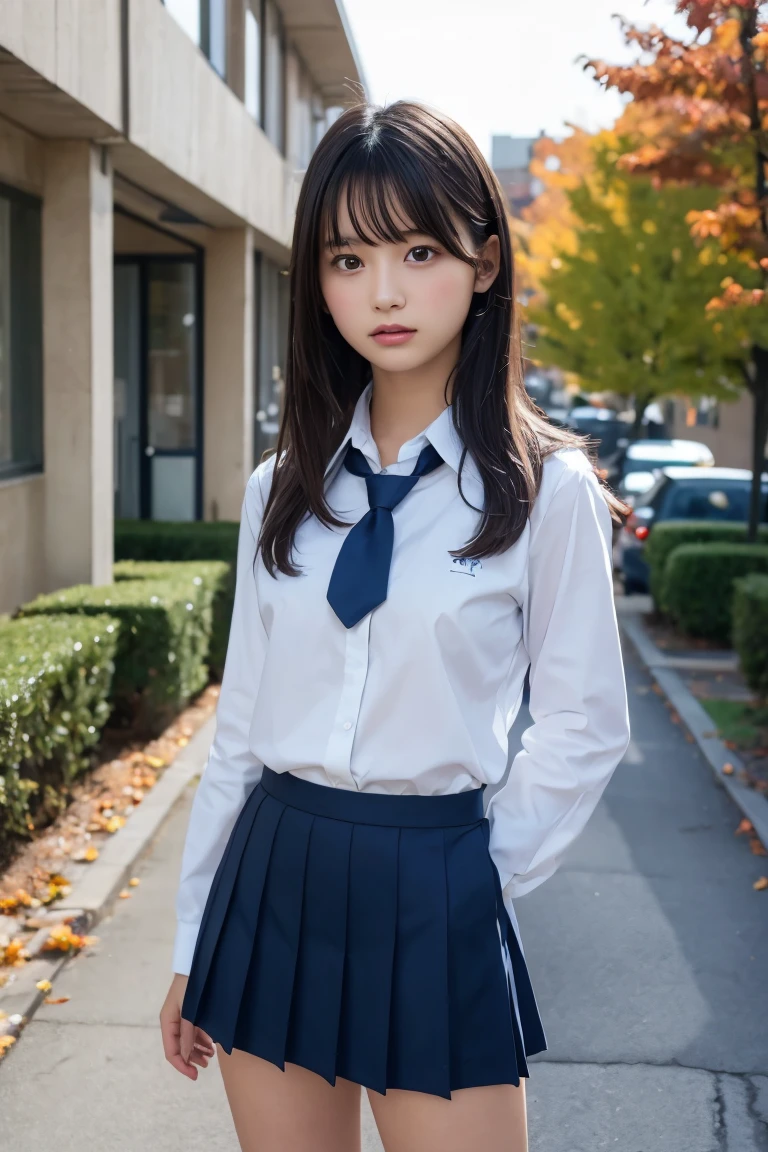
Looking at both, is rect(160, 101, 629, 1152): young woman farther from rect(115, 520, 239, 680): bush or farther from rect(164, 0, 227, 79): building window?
rect(164, 0, 227, 79): building window

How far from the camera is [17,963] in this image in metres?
4.70

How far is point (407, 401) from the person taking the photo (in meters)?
2.21

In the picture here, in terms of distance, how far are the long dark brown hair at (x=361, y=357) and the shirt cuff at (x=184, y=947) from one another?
0.59 metres

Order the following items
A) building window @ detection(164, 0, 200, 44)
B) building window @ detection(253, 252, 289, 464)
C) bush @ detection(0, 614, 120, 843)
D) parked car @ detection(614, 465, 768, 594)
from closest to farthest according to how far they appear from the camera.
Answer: bush @ detection(0, 614, 120, 843) < building window @ detection(164, 0, 200, 44) < parked car @ detection(614, 465, 768, 594) < building window @ detection(253, 252, 289, 464)

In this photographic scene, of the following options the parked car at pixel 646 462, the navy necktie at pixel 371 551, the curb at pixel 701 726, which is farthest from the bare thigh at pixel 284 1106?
the parked car at pixel 646 462

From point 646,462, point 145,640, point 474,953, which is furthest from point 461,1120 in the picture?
point 646,462

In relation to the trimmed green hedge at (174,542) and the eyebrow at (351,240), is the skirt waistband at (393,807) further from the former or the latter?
the trimmed green hedge at (174,542)

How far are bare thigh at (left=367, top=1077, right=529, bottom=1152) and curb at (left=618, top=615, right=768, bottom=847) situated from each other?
192 inches

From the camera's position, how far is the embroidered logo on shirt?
198 centimetres

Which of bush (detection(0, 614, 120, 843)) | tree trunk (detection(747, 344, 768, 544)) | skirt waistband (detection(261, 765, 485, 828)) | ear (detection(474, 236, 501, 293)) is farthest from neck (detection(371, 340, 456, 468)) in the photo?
tree trunk (detection(747, 344, 768, 544))

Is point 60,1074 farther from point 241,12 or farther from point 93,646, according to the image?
point 241,12

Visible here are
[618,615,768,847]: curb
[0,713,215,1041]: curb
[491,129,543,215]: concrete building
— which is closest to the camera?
→ [0,713,215,1041]: curb

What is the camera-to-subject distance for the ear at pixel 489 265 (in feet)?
6.98

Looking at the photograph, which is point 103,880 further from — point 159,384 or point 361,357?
point 159,384
